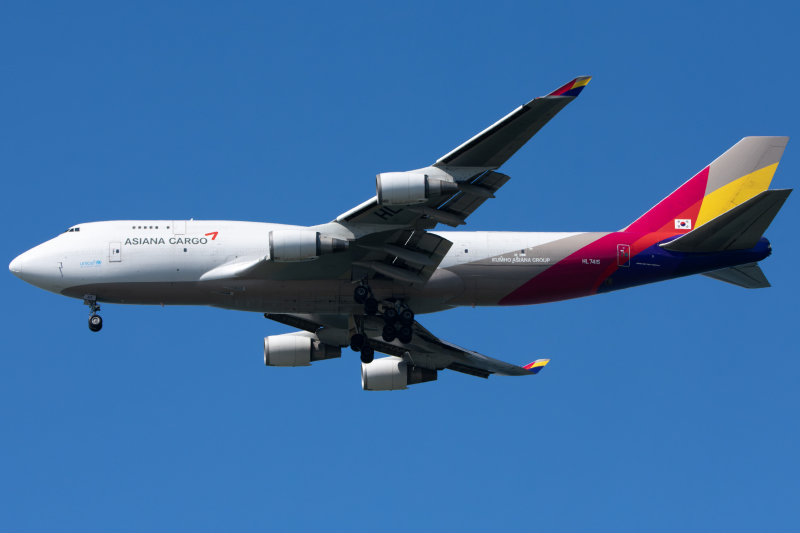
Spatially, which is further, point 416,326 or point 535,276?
point 416,326

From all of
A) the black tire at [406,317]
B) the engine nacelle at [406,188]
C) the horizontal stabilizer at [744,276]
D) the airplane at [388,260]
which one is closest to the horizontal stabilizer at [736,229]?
the airplane at [388,260]

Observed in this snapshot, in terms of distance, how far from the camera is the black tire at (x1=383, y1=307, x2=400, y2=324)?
32562mm

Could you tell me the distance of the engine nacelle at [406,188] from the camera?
2717 centimetres

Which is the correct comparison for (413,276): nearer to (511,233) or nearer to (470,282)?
(470,282)

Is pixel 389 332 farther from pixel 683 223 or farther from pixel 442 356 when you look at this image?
pixel 683 223

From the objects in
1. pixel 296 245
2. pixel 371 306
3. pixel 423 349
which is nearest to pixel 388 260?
pixel 371 306

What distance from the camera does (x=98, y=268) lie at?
3195cm

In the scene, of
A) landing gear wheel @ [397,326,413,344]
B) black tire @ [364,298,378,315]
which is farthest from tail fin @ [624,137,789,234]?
black tire @ [364,298,378,315]

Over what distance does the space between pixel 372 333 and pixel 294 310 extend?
247 inches

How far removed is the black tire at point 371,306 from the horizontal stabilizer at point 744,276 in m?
13.7

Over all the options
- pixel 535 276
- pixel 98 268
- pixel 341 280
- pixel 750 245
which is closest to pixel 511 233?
pixel 535 276

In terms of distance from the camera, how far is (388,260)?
3181cm

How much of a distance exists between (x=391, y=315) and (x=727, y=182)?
51.9 ft

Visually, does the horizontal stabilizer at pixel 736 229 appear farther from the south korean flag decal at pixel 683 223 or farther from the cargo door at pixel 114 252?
the cargo door at pixel 114 252
